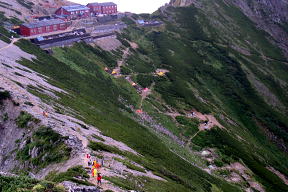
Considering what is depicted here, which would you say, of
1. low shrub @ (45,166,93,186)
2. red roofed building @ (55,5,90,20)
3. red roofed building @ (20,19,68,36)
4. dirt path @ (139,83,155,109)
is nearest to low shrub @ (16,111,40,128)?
low shrub @ (45,166,93,186)

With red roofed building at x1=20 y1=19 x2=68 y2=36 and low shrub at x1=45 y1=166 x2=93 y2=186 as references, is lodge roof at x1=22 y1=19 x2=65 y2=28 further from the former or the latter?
low shrub at x1=45 y1=166 x2=93 y2=186

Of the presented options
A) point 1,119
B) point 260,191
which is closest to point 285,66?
point 260,191

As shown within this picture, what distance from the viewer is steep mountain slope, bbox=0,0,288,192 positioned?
41.2 metres

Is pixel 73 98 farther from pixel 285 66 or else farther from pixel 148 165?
pixel 285 66

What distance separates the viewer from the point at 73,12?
14975cm

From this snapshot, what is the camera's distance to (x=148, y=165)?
51594mm

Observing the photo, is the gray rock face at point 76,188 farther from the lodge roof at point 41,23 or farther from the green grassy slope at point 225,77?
the lodge roof at point 41,23

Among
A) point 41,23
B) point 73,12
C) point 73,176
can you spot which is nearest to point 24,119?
point 73,176

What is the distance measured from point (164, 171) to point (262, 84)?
377 ft

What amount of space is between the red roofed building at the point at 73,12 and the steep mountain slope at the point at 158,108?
85.3 feet

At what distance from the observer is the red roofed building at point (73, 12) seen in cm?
14800

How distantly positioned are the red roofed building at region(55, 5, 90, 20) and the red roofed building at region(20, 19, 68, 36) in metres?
17.6

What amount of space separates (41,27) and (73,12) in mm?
35031

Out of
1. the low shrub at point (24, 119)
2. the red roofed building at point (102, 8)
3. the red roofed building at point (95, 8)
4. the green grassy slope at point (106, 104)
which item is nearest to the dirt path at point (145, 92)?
the green grassy slope at point (106, 104)
